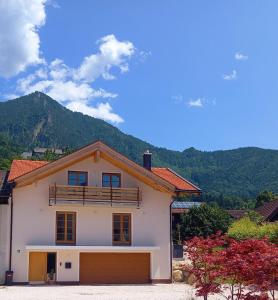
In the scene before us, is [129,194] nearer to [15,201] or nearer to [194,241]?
[15,201]

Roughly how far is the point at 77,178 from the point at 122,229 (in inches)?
157

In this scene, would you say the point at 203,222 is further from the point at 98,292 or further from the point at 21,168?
the point at 98,292

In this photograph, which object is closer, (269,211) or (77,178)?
(77,178)

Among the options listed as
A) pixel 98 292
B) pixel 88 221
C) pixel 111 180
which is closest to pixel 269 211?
pixel 111 180

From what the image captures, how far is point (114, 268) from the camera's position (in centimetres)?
3312

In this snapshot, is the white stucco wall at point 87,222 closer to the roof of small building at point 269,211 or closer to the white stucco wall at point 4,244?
the white stucco wall at point 4,244

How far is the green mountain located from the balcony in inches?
2554

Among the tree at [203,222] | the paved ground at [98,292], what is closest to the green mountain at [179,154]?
the tree at [203,222]

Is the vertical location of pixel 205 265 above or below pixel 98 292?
above

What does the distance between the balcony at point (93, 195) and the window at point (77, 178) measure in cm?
95

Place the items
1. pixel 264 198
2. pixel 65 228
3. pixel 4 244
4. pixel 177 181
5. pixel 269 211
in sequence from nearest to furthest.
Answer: pixel 4 244 → pixel 65 228 → pixel 177 181 → pixel 269 211 → pixel 264 198

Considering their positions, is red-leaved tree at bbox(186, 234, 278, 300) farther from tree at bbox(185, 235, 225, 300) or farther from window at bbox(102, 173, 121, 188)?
window at bbox(102, 173, 121, 188)

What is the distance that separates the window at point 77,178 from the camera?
108 ft

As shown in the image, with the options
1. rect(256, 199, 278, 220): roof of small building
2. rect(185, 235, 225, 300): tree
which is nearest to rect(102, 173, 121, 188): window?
rect(185, 235, 225, 300): tree
